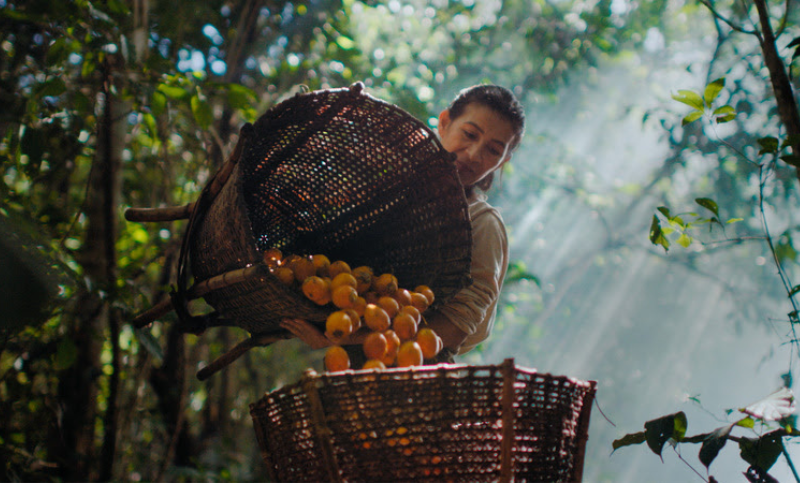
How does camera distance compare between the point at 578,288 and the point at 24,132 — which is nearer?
the point at 24,132

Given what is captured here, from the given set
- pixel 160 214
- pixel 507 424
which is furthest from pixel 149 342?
pixel 507 424

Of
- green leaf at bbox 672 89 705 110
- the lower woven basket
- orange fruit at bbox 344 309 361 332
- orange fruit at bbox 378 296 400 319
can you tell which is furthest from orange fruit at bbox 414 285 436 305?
green leaf at bbox 672 89 705 110

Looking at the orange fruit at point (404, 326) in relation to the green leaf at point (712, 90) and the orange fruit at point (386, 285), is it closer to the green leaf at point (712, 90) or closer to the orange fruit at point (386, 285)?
the orange fruit at point (386, 285)

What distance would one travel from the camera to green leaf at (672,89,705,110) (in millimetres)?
1198

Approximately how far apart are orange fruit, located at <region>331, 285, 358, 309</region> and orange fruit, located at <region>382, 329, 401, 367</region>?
0.11 m

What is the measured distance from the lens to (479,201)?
1.62 m

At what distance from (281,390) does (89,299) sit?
142 cm

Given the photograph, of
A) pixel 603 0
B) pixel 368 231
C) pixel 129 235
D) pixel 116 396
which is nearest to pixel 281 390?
pixel 368 231

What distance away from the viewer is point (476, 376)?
853 mm

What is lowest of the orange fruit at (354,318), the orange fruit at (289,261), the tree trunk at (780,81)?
the orange fruit at (354,318)

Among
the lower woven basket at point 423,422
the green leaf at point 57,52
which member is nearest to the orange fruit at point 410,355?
the lower woven basket at point 423,422

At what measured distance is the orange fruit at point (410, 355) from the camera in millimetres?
1057

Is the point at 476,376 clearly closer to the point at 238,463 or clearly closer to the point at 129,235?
the point at 129,235

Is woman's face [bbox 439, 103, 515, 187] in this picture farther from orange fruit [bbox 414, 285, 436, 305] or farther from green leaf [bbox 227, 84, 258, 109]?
green leaf [bbox 227, 84, 258, 109]
